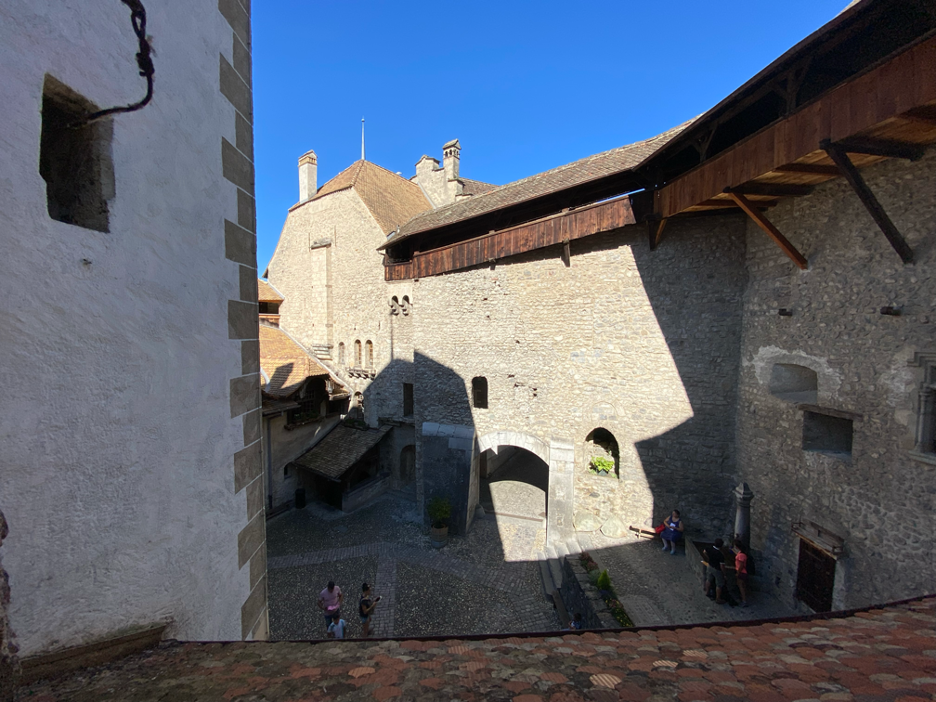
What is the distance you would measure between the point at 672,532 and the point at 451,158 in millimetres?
16888

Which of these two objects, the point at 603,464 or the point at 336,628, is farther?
the point at 603,464

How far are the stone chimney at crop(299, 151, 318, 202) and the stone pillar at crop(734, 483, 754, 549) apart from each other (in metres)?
19.2

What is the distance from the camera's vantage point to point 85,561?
164 centimetres

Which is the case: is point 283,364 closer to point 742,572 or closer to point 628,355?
point 628,355

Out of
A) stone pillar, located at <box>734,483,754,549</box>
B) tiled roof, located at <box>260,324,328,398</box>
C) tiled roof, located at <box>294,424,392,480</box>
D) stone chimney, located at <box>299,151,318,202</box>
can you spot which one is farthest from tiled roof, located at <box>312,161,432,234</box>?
stone pillar, located at <box>734,483,754,549</box>

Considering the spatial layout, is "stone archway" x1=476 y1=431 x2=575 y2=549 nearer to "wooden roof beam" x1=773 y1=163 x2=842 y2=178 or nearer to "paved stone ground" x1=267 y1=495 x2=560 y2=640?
"paved stone ground" x1=267 y1=495 x2=560 y2=640

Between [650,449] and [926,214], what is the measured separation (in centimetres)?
577

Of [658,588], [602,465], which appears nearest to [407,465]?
[602,465]

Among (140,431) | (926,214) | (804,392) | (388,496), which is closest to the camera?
(140,431)

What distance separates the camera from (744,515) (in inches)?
292

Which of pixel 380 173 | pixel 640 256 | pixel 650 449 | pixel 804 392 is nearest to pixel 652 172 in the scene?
pixel 640 256

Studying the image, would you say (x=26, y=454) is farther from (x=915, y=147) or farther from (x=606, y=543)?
(x=606, y=543)

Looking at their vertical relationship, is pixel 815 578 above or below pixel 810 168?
below

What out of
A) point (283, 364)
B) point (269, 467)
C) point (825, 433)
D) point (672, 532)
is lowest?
point (269, 467)
